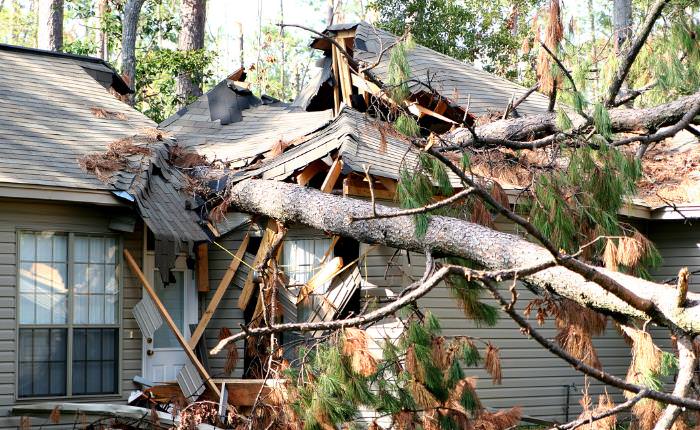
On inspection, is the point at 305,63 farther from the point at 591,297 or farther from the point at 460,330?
the point at 591,297

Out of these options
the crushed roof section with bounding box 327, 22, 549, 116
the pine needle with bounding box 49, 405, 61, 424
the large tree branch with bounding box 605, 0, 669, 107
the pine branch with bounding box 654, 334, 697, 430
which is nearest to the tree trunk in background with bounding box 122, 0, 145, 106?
the crushed roof section with bounding box 327, 22, 549, 116

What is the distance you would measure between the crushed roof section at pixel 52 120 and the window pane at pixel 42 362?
5.61ft

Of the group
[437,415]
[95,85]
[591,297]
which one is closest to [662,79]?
[591,297]

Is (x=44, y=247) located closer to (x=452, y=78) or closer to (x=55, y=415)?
(x=55, y=415)

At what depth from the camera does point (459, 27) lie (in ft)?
77.3

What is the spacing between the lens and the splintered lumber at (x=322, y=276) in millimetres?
11242

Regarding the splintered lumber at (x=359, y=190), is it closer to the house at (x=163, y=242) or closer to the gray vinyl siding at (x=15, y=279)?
the house at (x=163, y=242)

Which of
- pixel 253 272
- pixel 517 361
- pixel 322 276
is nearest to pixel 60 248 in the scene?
pixel 253 272

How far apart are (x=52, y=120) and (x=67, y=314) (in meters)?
3.10

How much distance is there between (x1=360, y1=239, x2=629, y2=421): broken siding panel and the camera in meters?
12.0

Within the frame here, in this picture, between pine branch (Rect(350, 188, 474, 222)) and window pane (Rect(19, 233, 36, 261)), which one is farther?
window pane (Rect(19, 233, 36, 261))

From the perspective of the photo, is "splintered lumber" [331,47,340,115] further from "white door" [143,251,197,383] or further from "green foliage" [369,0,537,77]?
"green foliage" [369,0,537,77]

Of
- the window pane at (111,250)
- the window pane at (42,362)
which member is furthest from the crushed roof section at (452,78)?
the window pane at (42,362)

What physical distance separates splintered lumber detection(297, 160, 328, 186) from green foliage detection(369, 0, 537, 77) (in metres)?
10.8
